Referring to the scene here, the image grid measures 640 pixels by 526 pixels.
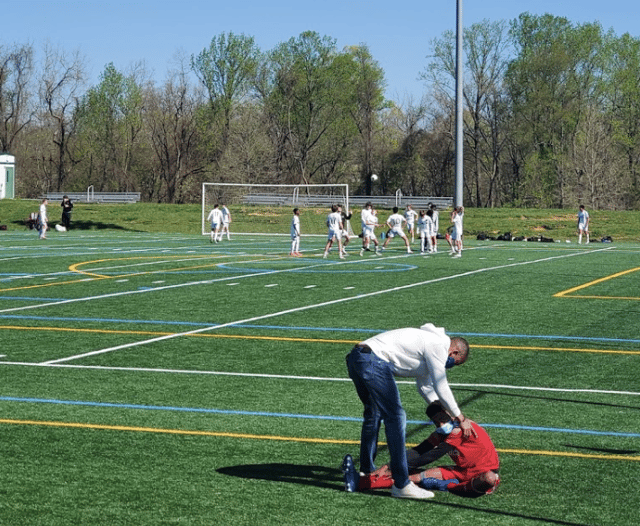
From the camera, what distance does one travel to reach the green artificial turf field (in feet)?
24.2

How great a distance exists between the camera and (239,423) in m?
10.1

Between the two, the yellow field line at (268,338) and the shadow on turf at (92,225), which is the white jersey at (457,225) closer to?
the yellow field line at (268,338)

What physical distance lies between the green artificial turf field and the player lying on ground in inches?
4.5

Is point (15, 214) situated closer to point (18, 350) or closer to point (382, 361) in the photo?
point (18, 350)

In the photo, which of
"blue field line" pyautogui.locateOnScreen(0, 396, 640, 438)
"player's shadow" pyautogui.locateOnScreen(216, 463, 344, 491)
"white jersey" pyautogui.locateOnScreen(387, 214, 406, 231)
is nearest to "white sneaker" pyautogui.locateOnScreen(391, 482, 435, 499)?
"player's shadow" pyautogui.locateOnScreen(216, 463, 344, 491)

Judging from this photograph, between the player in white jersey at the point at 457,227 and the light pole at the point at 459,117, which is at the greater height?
the light pole at the point at 459,117

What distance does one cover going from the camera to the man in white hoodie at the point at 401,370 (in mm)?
7348

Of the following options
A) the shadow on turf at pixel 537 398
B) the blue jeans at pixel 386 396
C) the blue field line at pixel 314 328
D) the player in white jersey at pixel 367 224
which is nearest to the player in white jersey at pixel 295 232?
the player in white jersey at pixel 367 224

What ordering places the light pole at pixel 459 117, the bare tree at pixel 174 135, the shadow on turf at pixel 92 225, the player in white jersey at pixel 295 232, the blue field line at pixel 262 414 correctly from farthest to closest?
the bare tree at pixel 174 135 → the shadow on turf at pixel 92 225 → the light pole at pixel 459 117 → the player in white jersey at pixel 295 232 → the blue field line at pixel 262 414

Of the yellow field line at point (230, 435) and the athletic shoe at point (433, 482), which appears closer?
the athletic shoe at point (433, 482)

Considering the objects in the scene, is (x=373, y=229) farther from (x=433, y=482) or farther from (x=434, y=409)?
(x=433, y=482)

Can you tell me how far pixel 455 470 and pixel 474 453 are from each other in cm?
25

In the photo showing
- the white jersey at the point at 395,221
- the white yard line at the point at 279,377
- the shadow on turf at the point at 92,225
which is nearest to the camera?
the white yard line at the point at 279,377

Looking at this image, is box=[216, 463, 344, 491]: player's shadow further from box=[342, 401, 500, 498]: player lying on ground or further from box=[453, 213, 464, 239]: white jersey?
box=[453, 213, 464, 239]: white jersey
